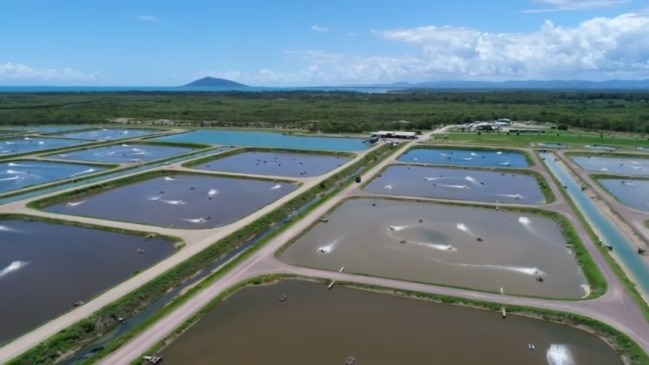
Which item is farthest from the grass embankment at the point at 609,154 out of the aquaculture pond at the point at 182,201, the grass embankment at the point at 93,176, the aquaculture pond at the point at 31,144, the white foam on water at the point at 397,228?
the aquaculture pond at the point at 31,144

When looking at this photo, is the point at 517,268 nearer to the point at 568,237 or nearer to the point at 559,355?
the point at 568,237

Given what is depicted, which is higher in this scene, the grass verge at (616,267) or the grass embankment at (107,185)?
the grass embankment at (107,185)

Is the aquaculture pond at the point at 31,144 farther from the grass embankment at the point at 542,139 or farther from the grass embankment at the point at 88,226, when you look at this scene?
the grass embankment at the point at 542,139

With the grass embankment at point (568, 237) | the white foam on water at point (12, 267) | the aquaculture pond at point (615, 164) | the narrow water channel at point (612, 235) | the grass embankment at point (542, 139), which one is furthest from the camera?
the grass embankment at point (542, 139)

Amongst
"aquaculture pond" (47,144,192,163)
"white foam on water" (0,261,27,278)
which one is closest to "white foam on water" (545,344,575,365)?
"white foam on water" (0,261,27,278)

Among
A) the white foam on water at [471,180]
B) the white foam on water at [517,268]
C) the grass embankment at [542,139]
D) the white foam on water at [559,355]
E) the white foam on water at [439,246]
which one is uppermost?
the grass embankment at [542,139]

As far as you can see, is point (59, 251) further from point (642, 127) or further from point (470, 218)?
point (642, 127)
